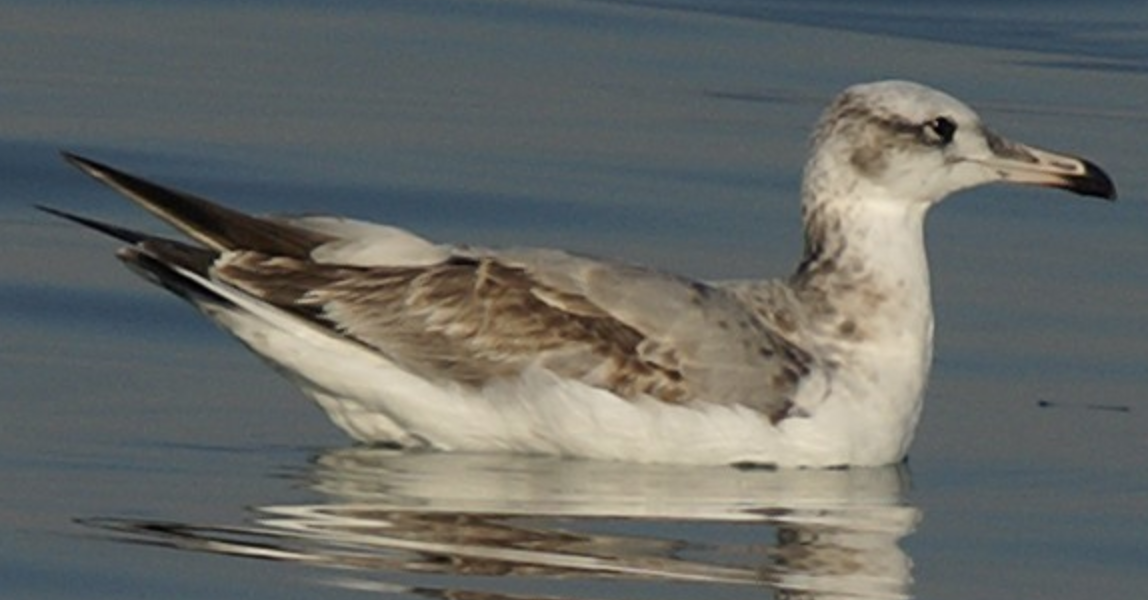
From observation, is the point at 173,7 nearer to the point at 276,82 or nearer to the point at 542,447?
the point at 276,82

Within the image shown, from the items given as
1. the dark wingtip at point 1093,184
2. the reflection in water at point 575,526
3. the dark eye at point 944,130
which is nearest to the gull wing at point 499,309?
the reflection in water at point 575,526

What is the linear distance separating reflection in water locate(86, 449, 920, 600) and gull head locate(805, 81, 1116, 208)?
0.98 meters

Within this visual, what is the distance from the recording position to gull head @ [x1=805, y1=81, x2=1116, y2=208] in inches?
484

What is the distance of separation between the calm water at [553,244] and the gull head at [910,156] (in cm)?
71

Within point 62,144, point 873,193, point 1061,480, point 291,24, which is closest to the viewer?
point 1061,480

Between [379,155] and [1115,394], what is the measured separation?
457 centimetres

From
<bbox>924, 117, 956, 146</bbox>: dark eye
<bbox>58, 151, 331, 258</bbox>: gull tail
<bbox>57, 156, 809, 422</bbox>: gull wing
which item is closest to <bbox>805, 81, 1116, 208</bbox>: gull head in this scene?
<bbox>924, 117, 956, 146</bbox>: dark eye

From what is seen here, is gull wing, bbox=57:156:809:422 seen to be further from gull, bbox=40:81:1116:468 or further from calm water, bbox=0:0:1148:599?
calm water, bbox=0:0:1148:599

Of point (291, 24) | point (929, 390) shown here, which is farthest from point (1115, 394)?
point (291, 24)

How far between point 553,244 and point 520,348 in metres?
2.96

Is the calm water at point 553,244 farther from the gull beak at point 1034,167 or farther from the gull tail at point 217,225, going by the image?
the gull beak at point 1034,167

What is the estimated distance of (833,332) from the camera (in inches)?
478

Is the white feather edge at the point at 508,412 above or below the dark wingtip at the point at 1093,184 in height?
below

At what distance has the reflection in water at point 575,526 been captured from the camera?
9.95m
